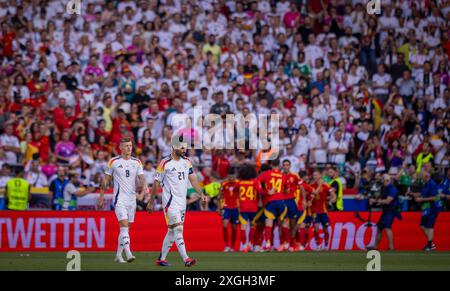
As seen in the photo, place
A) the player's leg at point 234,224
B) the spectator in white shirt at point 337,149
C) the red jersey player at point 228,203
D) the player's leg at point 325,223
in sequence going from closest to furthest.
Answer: the red jersey player at point 228,203
the player's leg at point 234,224
the player's leg at point 325,223
the spectator in white shirt at point 337,149

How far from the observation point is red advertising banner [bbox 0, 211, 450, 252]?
90.4ft

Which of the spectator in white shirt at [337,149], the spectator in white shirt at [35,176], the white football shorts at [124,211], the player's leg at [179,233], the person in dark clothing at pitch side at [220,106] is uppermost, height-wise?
the person in dark clothing at pitch side at [220,106]

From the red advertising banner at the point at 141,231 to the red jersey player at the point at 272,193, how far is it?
6.45 ft

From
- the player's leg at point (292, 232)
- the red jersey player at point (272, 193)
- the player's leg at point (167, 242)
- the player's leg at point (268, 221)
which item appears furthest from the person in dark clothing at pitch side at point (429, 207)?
the player's leg at point (167, 242)

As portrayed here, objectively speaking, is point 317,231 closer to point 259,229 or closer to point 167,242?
point 259,229

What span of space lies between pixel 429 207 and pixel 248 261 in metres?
7.46

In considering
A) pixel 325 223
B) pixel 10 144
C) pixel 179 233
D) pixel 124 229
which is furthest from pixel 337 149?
pixel 179 233

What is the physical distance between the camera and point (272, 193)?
27234 mm

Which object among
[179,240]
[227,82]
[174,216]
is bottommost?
[179,240]

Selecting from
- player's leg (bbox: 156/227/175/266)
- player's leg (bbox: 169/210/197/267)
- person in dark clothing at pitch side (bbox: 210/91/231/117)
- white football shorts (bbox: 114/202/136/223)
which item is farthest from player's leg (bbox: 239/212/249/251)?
player's leg (bbox: 169/210/197/267)

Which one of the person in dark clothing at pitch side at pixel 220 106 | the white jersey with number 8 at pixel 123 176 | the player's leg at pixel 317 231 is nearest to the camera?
the white jersey with number 8 at pixel 123 176

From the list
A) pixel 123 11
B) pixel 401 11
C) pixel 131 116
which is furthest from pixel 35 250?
pixel 401 11

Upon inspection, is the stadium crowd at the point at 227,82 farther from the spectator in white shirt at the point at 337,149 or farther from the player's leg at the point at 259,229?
the player's leg at the point at 259,229

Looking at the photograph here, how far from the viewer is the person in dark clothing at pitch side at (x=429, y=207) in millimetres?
28359
